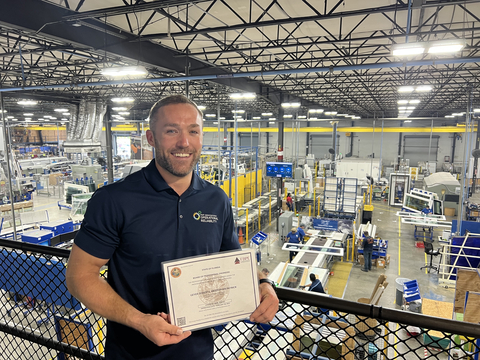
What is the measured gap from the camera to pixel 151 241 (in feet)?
4.32

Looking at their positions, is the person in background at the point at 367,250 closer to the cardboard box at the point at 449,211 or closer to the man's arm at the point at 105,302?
the cardboard box at the point at 449,211

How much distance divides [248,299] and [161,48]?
443 inches

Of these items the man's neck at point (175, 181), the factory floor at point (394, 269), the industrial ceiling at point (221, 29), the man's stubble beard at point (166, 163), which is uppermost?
the industrial ceiling at point (221, 29)

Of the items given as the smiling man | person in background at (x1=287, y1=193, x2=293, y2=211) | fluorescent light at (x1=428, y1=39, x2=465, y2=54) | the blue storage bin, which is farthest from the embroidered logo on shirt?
person in background at (x1=287, y1=193, x2=293, y2=211)

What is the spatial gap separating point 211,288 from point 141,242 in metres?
0.34

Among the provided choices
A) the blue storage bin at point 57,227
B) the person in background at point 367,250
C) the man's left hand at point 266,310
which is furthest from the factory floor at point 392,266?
the man's left hand at point 266,310

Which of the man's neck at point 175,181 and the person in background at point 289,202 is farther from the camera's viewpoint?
the person in background at point 289,202

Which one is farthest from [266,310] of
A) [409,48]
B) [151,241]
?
[409,48]

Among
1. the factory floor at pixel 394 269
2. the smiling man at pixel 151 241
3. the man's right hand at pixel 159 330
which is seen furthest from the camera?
the factory floor at pixel 394 269

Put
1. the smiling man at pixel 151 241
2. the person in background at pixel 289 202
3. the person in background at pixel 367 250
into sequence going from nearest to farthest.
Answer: the smiling man at pixel 151 241
the person in background at pixel 367 250
the person in background at pixel 289 202

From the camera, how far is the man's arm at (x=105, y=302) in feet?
3.63

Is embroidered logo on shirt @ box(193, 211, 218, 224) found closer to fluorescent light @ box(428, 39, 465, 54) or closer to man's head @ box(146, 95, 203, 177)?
man's head @ box(146, 95, 203, 177)

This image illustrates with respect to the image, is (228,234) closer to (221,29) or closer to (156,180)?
(156,180)

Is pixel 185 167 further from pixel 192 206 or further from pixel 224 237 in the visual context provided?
pixel 224 237
